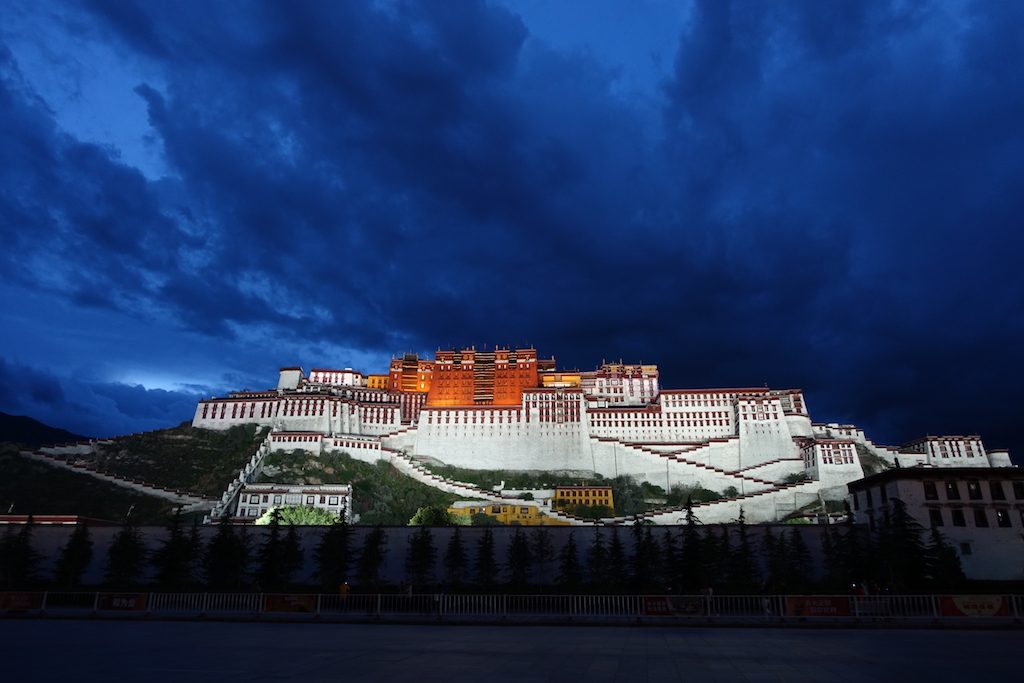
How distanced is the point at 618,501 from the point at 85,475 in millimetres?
69592

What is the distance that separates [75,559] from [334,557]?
17.0 meters

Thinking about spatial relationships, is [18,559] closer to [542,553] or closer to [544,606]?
[542,553]

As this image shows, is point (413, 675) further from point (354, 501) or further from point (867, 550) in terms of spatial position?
point (354, 501)

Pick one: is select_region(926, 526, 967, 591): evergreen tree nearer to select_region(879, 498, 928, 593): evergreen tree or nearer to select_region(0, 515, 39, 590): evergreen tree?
select_region(879, 498, 928, 593): evergreen tree

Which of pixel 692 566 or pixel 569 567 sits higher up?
pixel 692 566

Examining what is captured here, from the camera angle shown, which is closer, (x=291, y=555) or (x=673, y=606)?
(x=673, y=606)

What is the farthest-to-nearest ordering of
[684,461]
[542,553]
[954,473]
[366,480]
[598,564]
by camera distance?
[684,461] → [366,480] → [954,473] → [542,553] → [598,564]

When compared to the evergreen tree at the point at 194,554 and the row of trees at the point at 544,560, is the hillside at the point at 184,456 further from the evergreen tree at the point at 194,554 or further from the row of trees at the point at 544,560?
the row of trees at the point at 544,560


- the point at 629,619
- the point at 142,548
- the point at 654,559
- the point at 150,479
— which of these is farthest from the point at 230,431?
the point at 629,619

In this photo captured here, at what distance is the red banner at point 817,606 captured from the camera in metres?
21.7

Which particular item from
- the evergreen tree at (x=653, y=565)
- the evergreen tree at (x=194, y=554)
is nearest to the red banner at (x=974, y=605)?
the evergreen tree at (x=653, y=565)

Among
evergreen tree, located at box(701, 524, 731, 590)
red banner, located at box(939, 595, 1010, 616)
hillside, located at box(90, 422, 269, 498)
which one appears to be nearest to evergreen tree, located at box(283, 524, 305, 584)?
evergreen tree, located at box(701, 524, 731, 590)

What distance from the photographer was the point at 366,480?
80312 millimetres

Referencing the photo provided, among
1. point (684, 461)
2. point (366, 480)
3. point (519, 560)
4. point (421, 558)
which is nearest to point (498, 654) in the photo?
point (519, 560)
